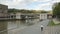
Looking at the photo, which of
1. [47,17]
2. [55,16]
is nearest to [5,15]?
[47,17]

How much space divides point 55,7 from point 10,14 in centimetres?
129

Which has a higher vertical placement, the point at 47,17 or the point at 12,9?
the point at 12,9

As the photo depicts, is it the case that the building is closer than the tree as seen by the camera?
No

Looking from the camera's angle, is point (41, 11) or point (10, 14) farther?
point (10, 14)

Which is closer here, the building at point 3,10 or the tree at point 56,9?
the tree at point 56,9

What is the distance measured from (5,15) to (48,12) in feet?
4.26

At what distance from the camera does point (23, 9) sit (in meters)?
3.96

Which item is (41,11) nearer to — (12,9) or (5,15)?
(12,9)

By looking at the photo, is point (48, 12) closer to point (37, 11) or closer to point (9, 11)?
point (37, 11)

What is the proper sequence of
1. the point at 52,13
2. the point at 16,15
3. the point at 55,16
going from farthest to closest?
the point at 16,15
the point at 52,13
the point at 55,16

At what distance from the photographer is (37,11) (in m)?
3.60

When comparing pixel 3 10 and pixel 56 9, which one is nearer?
pixel 56 9

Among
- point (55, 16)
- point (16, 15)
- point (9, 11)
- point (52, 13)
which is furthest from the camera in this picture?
point (16, 15)

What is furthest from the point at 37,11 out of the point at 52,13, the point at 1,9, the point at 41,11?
the point at 1,9
